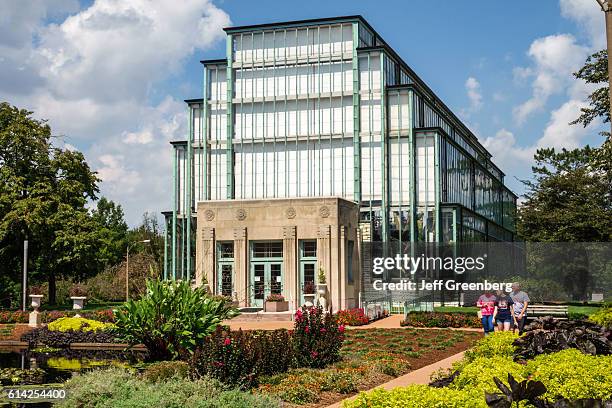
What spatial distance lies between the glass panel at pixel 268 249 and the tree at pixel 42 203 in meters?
14.9

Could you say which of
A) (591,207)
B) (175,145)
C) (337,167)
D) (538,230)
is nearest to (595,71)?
A: (591,207)

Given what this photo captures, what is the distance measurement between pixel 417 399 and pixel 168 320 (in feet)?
39.0

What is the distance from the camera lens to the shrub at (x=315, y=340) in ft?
56.2

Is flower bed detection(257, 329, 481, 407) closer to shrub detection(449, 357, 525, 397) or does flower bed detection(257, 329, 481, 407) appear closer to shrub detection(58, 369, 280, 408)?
shrub detection(58, 369, 280, 408)

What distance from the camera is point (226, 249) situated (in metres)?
40.0

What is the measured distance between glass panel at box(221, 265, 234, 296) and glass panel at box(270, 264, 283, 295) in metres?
2.18

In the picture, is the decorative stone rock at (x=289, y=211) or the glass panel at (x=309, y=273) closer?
the glass panel at (x=309, y=273)

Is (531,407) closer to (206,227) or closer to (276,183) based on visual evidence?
(206,227)

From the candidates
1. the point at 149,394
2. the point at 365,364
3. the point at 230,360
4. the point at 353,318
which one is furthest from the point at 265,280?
the point at 149,394

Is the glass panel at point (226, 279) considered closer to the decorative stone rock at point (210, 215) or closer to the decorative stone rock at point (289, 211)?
the decorative stone rock at point (210, 215)

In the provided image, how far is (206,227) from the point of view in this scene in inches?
1577

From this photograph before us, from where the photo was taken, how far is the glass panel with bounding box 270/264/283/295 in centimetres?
3888

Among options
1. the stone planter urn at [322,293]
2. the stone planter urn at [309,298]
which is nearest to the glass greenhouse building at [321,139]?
the stone planter urn at [309,298]

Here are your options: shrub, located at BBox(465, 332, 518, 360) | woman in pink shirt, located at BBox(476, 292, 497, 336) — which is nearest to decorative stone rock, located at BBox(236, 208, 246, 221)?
woman in pink shirt, located at BBox(476, 292, 497, 336)
